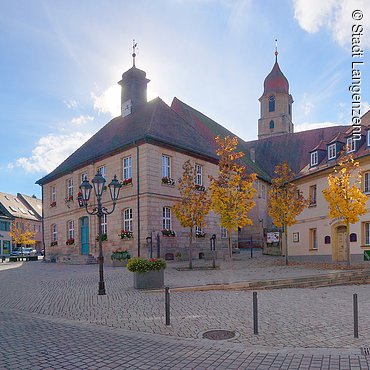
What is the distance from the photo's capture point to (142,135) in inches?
947

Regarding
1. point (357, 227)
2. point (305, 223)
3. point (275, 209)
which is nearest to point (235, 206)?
point (275, 209)

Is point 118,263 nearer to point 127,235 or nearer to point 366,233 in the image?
point 127,235

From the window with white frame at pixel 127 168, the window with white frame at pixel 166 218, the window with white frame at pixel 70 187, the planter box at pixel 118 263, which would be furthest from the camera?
the window with white frame at pixel 70 187

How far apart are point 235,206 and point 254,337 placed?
1255cm

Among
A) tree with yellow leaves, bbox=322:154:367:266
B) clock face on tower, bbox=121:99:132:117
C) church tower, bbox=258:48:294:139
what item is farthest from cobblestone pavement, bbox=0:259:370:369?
church tower, bbox=258:48:294:139

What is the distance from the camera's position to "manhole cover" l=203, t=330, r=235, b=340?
6.95 m

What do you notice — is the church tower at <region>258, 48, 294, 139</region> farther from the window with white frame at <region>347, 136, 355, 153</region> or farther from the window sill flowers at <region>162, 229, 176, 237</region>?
the window sill flowers at <region>162, 229, 176, 237</region>

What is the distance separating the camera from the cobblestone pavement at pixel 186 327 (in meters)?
5.80

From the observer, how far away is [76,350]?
6.28 meters

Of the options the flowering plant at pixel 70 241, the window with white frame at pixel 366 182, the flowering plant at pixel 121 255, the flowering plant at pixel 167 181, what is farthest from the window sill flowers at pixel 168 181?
the window with white frame at pixel 366 182

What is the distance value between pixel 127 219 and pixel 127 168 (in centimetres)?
346

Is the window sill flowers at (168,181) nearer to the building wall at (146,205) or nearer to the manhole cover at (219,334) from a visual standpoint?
the building wall at (146,205)

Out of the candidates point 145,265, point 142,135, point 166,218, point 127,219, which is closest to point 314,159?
point 166,218

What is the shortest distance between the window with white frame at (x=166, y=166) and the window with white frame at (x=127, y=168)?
2242 millimetres
